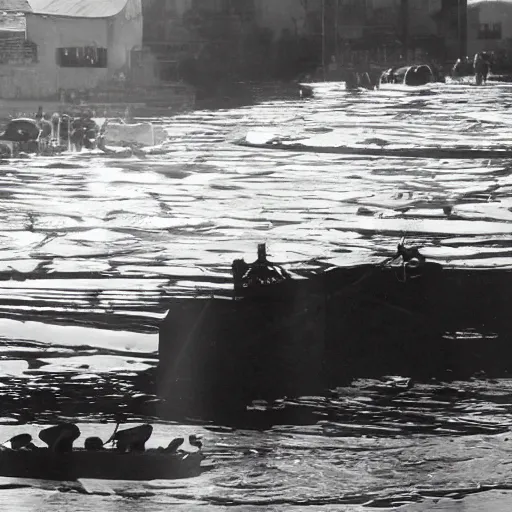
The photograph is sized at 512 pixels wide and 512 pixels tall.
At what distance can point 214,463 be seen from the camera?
3420 mm

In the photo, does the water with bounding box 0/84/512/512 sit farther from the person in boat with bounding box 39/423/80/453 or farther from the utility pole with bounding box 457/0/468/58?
the utility pole with bounding box 457/0/468/58

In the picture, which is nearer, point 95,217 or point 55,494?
point 55,494

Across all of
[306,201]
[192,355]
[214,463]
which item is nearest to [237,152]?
[306,201]

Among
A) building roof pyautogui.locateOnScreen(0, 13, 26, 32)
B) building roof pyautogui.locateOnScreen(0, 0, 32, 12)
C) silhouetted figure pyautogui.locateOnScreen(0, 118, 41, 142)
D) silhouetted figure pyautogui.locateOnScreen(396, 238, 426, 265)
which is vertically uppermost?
building roof pyautogui.locateOnScreen(0, 0, 32, 12)

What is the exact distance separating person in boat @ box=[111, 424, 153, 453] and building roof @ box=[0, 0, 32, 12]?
6.83 metres

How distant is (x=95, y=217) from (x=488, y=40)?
26.2ft

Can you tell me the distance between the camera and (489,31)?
14.2 meters

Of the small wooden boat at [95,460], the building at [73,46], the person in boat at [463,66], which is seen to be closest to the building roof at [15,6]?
the building at [73,46]

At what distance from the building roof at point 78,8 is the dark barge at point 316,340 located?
5.50 metres

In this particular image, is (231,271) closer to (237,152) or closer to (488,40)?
(237,152)

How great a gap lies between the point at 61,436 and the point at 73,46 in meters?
7.86

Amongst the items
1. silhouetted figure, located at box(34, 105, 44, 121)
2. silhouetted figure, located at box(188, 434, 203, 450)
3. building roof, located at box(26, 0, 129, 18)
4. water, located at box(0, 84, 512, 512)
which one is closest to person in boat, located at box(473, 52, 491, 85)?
water, located at box(0, 84, 512, 512)

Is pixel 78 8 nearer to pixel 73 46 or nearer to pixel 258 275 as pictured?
pixel 73 46

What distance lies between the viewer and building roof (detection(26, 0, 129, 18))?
9932 millimetres
